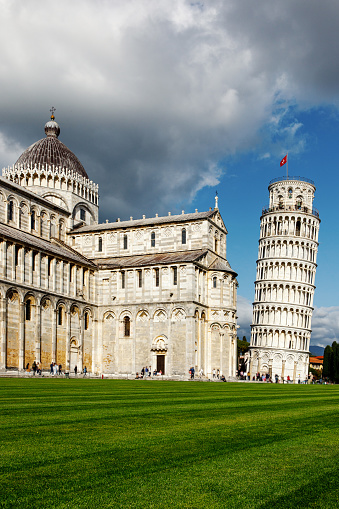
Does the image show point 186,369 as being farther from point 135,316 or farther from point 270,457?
point 270,457

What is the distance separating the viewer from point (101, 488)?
548 cm

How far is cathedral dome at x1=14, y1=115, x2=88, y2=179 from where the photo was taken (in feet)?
224

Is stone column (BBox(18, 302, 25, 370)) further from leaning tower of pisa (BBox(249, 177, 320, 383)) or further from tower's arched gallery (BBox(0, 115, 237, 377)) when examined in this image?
leaning tower of pisa (BBox(249, 177, 320, 383))

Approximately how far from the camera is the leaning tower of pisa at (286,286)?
299 ft

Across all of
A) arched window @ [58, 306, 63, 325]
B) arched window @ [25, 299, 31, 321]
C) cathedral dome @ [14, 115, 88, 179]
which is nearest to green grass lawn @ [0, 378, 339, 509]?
arched window @ [25, 299, 31, 321]

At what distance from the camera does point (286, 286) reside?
304 ft

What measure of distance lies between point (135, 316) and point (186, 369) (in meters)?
8.62

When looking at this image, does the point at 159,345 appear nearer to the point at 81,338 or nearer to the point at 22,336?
the point at 81,338

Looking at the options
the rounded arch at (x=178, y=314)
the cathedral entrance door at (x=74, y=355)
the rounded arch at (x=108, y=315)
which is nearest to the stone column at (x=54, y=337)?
the cathedral entrance door at (x=74, y=355)

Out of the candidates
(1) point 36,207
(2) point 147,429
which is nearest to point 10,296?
(1) point 36,207

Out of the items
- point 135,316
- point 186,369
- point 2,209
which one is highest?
point 2,209

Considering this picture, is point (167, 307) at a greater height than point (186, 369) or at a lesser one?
greater

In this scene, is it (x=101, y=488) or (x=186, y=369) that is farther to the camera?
(x=186, y=369)

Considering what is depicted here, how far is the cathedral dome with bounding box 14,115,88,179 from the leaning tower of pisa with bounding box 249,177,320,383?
39.4 m
